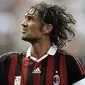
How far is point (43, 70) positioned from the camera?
8.11 feet

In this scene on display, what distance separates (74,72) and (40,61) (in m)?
0.26

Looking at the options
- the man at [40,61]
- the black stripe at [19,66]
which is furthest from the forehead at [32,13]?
the black stripe at [19,66]

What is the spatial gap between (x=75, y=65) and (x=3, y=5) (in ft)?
10.1

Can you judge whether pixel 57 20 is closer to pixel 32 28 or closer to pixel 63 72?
pixel 32 28

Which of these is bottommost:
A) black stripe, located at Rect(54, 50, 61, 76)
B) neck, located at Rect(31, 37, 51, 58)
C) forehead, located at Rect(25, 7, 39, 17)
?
black stripe, located at Rect(54, 50, 61, 76)

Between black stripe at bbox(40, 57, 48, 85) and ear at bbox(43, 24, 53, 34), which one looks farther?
ear at bbox(43, 24, 53, 34)

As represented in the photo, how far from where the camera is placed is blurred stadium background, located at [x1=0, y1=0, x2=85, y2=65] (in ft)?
16.0

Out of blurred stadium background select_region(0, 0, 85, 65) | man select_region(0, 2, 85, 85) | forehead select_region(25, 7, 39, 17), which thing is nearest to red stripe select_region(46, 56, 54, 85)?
man select_region(0, 2, 85, 85)

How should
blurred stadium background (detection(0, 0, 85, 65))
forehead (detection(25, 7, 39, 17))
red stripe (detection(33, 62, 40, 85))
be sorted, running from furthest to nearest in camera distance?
blurred stadium background (detection(0, 0, 85, 65)) < forehead (detection(25, 7, 39, 17)) < red stripe (detection(33, 62, 40, 85))

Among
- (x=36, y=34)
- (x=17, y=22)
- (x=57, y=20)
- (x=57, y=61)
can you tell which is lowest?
(x=57, y=61)

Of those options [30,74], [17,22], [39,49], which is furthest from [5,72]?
[17,22]

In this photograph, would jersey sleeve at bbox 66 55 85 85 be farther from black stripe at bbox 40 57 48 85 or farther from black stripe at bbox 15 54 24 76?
black stripe at bbox 15 54 24 76

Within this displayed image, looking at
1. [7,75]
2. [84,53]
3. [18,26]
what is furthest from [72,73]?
[18,26]

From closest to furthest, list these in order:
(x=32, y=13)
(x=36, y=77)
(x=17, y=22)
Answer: (x=36, y=77) < (x=32, y=13) < (x=17, y=22)
